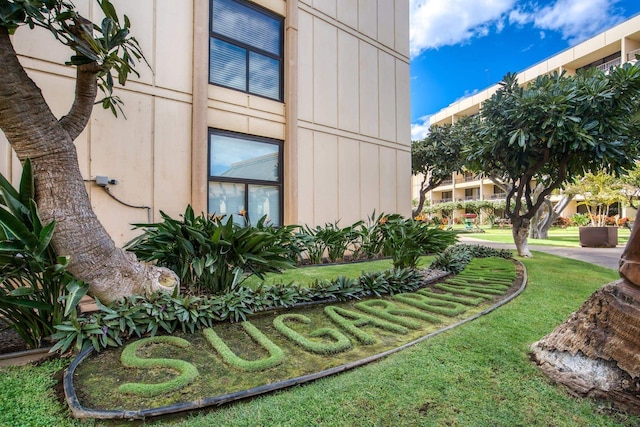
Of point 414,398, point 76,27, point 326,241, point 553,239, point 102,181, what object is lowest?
point 414,398

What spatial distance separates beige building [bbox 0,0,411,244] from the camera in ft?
17.7

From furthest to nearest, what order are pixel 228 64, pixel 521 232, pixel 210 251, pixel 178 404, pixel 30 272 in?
1. pixel 521 232
2. pixel 228 64
3. pixel 210 251
4. pixel 30 272
5. pixel 178 404

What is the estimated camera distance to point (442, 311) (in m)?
3.82

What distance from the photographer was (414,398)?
6.75 feet

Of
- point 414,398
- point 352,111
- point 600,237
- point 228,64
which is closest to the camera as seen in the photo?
point 414,398

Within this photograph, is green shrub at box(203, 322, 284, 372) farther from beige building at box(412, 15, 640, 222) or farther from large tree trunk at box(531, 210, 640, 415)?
beige building at box(412, 15, 640, 222)

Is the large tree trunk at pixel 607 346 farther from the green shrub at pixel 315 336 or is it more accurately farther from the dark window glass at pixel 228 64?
the dark window glass at pixel 228 64

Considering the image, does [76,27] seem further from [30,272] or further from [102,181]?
[102,181]

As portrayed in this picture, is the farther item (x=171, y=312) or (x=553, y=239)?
(x=553, y=239)

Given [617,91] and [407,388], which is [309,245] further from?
[617,91]

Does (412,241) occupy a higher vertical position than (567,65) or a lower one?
lower

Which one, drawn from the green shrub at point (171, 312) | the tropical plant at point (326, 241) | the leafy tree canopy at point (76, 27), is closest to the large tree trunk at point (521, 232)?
the tropical plant at point (326, 241)

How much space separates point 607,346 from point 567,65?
37495 millimetres

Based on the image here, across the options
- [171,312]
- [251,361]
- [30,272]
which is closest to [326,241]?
[171,312]
